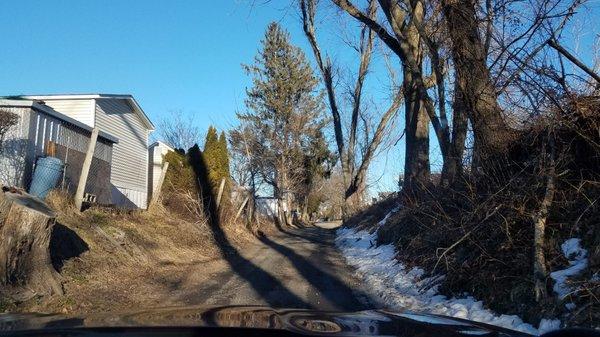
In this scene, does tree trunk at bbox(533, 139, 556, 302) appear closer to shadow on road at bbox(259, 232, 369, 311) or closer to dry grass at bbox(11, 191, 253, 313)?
shadow on road at bbox(259, 232, 369, 311)

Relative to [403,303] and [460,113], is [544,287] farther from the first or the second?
[460,113]

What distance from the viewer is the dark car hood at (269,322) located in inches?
101

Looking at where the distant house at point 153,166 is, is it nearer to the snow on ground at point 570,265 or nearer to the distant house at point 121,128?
the distant house at point 121,128

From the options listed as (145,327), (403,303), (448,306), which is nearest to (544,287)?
(448,306)

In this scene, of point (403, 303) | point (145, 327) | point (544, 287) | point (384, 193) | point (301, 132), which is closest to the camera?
point (145, 327)

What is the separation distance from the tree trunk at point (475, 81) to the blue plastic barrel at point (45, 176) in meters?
9.60

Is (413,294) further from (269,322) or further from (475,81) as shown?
(269,322)

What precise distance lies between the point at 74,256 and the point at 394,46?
10877 mm

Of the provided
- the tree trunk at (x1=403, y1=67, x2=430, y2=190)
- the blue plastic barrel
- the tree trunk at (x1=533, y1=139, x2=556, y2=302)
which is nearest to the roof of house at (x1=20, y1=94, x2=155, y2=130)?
the blue plastic barrel

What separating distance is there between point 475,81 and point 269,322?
1020cm

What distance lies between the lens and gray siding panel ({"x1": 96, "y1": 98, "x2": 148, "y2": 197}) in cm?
2625

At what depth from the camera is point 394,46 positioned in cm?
1720

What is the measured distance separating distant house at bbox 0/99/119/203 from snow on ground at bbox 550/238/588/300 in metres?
11.5

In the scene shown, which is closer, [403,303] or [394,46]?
[403,303]
